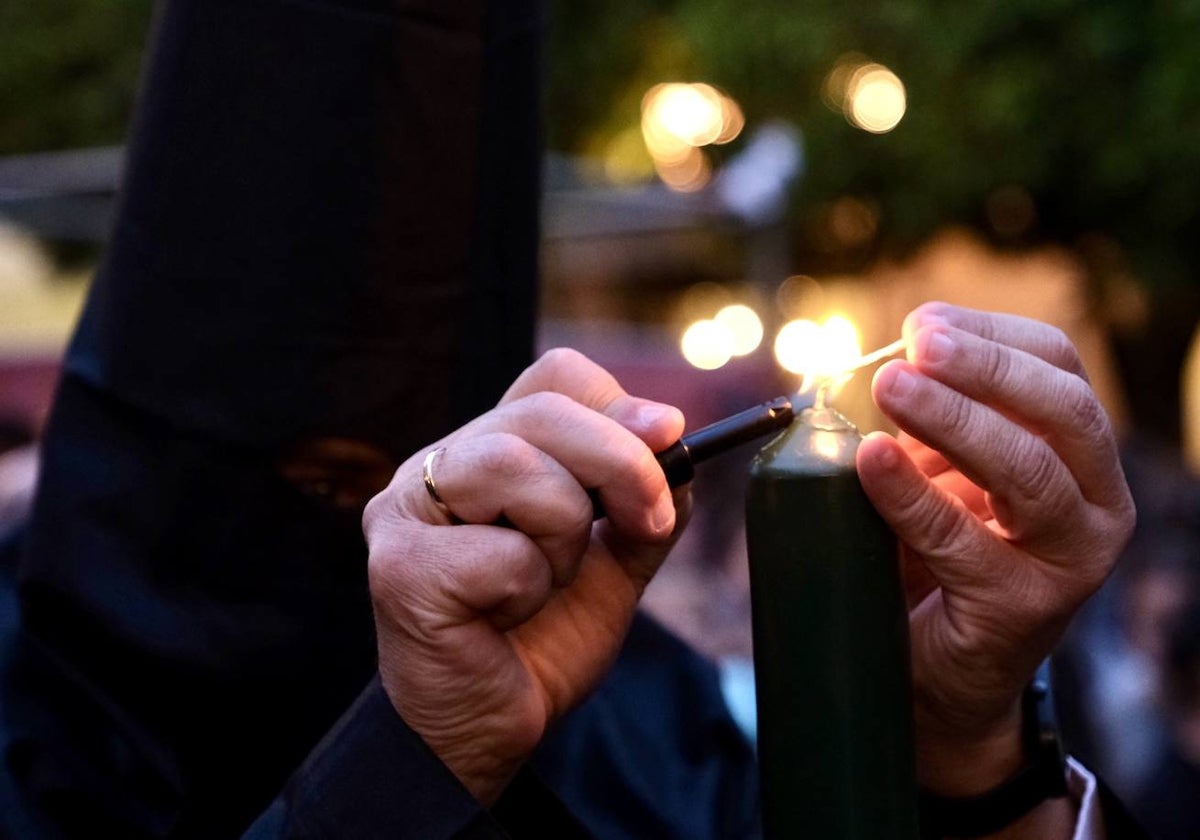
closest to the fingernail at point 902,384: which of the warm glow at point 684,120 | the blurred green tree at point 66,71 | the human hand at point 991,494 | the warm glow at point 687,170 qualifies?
the human hand at point 991,494

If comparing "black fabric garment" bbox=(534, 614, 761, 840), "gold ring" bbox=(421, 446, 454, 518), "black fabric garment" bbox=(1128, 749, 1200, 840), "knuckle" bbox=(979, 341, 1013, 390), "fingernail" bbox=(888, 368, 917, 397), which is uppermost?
"knuckle" bbox=(979, 341, 1013, 390)

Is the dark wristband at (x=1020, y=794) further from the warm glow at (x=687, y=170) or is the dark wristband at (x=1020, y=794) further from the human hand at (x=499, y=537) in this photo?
the warm glow at (x=687, y=170)

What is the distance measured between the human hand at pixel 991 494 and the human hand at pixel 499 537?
22 cm

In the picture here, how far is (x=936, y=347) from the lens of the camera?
1.15 metres

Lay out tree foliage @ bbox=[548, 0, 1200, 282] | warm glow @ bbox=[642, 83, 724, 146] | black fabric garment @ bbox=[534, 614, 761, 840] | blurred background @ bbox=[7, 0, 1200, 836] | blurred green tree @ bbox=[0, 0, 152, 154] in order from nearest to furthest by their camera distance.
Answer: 1. black fabric garment @ bbox=[534, 614, 761, 840]
2. blurred background @ bbox=[7, 0, 1200, 836]
3. tree foliage @ bbox=[548, 0, 1200, 282]
4. warm glow @ bbox=[642, 83, 724, 146]
5. blurred green tree @ bbox=[0, 0, 152, 154]

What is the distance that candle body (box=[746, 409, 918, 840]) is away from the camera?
43.2 inches

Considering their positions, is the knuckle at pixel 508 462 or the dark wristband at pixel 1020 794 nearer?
the knuckle at pixel 508 462

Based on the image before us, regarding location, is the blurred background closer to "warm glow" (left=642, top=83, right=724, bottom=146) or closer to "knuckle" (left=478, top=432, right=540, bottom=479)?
"warm glow" (left=642, top=83, right=724, bottom=146)

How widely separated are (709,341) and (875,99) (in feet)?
10.5

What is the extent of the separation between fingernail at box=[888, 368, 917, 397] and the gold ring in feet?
1.30

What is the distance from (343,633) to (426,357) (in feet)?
1.13

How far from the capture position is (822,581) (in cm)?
110

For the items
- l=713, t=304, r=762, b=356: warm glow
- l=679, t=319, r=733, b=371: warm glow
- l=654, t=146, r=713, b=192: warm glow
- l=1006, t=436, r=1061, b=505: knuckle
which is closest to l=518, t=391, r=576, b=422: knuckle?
l=1006, t=436, r=1061, b=505: knuckle

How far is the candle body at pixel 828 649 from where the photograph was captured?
1097 millimetres
